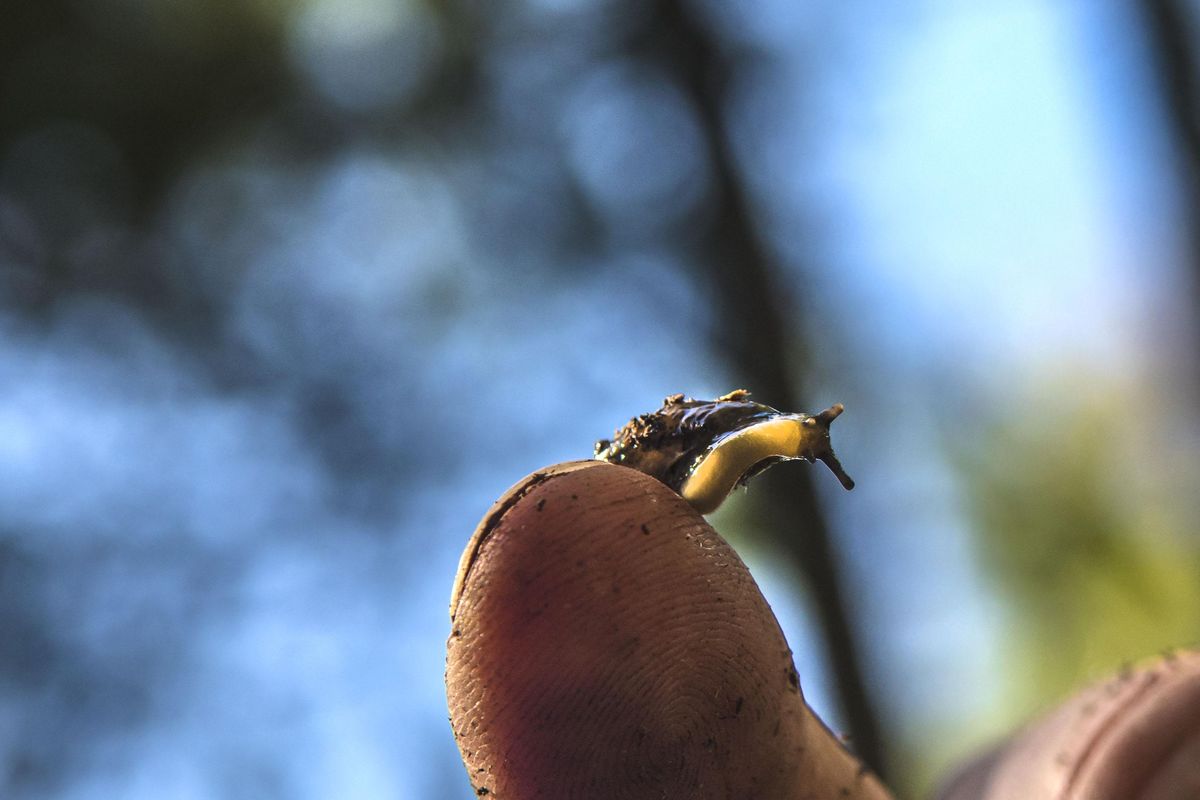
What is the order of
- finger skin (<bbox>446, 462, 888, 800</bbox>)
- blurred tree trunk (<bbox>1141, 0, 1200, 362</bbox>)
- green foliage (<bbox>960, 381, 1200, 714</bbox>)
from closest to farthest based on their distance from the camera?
finger skin (<bbox>446, 462, 888, 800</bbox>)
blurred tree trunk (<bbox>1141, 0, 1200, 362</bbox>)
green foliage (<bbox>960, 381, 1200, 714</bbox>)

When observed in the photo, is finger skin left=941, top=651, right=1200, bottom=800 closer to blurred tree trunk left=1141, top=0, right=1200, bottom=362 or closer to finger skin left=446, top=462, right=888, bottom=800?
finger skin left=446, top=462, right=888, bottom=800

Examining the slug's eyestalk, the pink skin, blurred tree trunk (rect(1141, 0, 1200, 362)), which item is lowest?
the pink skin

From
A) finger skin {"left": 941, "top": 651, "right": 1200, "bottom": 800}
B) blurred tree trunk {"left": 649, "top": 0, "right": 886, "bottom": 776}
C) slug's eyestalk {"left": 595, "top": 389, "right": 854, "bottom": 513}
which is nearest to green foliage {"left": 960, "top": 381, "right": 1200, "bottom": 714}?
blurred tree trunk {"left": 649, "top": 0, "right": 886, "bottom": 776}

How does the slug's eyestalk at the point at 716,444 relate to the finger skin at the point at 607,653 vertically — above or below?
above

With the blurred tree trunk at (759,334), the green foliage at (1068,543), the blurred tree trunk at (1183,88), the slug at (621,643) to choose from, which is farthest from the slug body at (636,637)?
the green foliage at (1068,543)

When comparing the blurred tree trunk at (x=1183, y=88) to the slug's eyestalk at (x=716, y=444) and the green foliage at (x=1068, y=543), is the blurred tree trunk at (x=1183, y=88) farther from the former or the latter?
the slug's eyestalk at (x=716, y=444)

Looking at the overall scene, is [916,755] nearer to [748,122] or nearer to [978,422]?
[978,422]

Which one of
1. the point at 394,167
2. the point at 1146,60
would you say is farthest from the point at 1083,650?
the point at 394,167

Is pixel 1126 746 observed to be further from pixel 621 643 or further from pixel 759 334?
pixel 759 334
